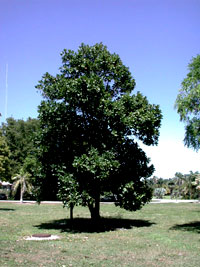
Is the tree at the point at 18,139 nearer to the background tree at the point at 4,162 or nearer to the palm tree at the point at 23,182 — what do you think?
the palm tree at the point at 23,182

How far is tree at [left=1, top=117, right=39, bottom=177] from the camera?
56.5 m

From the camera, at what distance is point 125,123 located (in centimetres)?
1817

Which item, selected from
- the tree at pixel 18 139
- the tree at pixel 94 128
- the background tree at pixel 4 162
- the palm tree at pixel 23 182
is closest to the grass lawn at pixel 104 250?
the tree at pixel 94 128

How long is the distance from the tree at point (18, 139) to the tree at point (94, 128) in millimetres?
37439

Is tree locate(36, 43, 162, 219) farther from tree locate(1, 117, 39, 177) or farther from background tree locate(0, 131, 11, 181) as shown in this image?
tree locate(1, 117, 39, 177)

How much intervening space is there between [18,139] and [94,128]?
4190 centimetres

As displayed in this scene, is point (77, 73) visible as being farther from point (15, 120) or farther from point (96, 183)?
point (15, 120)

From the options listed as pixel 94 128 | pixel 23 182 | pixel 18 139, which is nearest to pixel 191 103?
pixel 94 128

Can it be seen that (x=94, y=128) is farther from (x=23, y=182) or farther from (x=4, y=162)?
(x=23, y=182)

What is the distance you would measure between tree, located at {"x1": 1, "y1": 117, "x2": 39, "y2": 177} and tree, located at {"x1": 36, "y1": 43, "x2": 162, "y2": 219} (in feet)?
123

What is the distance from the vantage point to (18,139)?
2292 inches

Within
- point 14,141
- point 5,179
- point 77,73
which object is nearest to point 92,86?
point 77,73

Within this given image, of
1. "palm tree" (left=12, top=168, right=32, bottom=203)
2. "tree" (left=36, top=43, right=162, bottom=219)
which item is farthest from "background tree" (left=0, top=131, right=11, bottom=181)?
"palm tree" (left=12, top=168, right=32, bottom=203)

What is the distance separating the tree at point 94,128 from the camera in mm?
17875
